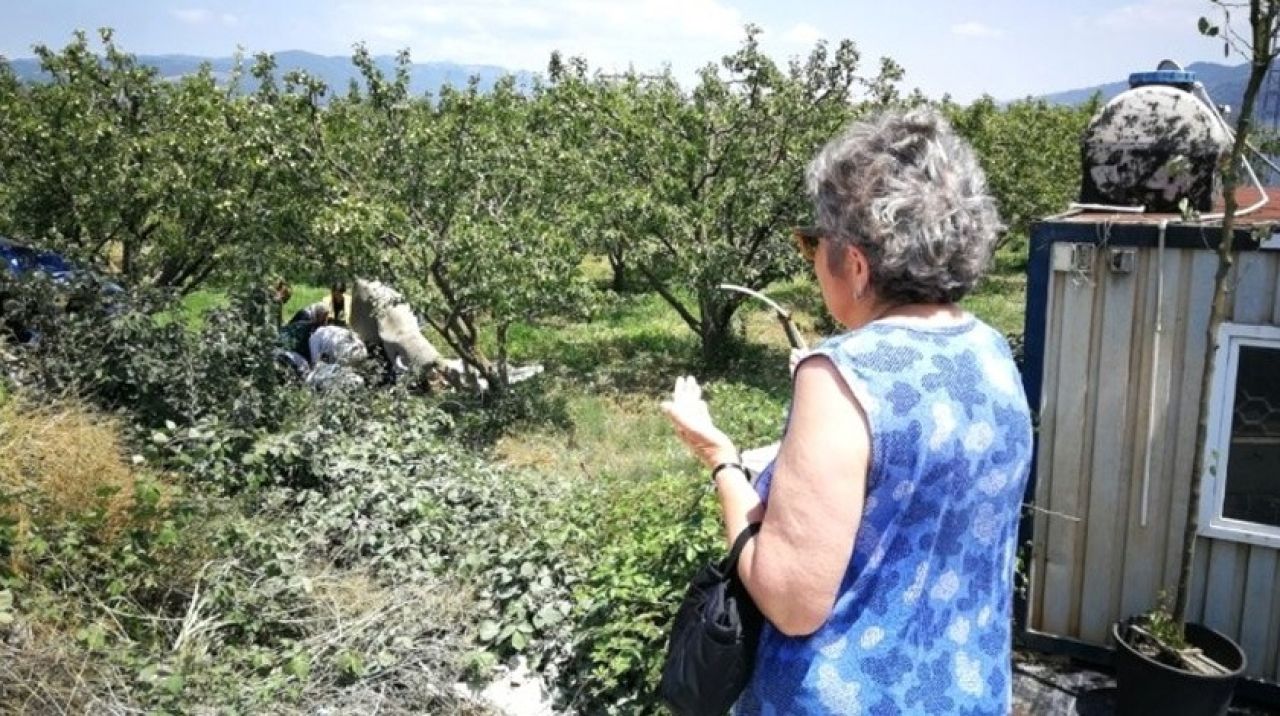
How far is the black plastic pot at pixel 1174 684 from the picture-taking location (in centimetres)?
368

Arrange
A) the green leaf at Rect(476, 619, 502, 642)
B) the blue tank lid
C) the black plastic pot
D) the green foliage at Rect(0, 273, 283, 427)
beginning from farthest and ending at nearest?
1. the green foliage at Rect(0, 273, 283, 427)
2. the blue tank lid
3. the green leaf at Rect(476, 619, 502, 642)
4. the black plastic pot

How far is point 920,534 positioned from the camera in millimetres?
1617

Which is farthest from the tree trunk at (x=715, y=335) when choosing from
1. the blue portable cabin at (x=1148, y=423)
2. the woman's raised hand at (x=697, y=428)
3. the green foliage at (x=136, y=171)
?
the woman's raised hand at (x=697, y=428)

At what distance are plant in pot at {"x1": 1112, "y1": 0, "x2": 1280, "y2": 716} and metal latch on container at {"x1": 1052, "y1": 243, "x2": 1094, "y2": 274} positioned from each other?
48cm

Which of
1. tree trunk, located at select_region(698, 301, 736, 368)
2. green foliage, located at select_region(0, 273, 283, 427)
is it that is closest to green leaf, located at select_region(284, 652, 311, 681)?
green foliage, located at select_region(0, 273, 283, 427)

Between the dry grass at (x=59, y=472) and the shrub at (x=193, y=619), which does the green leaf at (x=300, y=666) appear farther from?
the dry grass at (x=59, y=472)

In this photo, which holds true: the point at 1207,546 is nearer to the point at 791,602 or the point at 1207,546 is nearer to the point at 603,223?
the point at 791,602

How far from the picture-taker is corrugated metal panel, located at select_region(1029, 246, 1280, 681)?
4.04 m

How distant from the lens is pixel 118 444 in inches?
219

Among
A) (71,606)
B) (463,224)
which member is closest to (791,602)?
(71,606)

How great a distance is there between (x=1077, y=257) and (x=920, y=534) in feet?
9.88

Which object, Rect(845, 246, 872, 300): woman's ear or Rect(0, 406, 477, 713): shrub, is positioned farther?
Rect(0, 406, 477, 713): shrub

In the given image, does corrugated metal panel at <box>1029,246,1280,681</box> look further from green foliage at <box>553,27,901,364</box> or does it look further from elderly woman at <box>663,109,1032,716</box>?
green foliage at <box>553,27,901,364</box>

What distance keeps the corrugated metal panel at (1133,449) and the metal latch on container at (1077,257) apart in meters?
0.04
